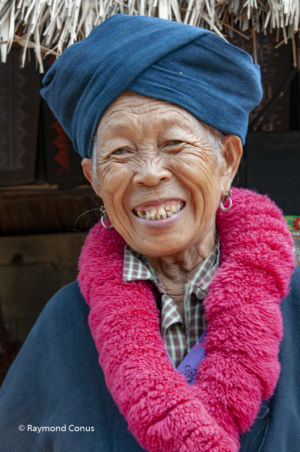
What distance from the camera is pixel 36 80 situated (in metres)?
3.54

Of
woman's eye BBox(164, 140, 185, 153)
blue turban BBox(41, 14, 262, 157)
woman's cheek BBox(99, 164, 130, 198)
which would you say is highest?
blue turban BBox(41, 14, 262, 157)

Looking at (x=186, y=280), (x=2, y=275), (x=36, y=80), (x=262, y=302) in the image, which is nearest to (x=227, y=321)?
(x=262, y=302)

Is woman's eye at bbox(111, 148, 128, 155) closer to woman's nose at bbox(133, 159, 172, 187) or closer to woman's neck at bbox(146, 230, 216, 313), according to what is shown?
woman's nose at bbox(133, 159, 172, 187)

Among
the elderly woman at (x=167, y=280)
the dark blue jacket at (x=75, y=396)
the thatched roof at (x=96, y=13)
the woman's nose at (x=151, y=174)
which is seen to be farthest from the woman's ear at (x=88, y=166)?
the thatched roof at (x=96, y=13)

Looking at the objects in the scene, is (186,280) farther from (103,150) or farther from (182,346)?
(103,150)

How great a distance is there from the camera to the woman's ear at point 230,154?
1537 mm

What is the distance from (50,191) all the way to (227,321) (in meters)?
2.89

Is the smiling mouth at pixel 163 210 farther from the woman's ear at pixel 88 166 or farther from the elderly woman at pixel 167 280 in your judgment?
the woman's ear at pixel 88 166

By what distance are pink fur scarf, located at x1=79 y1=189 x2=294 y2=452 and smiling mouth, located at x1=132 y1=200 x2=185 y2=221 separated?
0.22 m

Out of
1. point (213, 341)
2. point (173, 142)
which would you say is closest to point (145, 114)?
point (173, 142)

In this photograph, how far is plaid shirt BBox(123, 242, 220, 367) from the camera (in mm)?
1523

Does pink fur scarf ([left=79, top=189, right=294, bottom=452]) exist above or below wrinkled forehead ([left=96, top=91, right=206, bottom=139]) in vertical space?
below

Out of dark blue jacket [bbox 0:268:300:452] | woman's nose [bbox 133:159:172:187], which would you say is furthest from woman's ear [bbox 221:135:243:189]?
dark blue jacket [bbox 0:268:300:452]

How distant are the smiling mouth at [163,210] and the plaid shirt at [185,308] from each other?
0.19m
